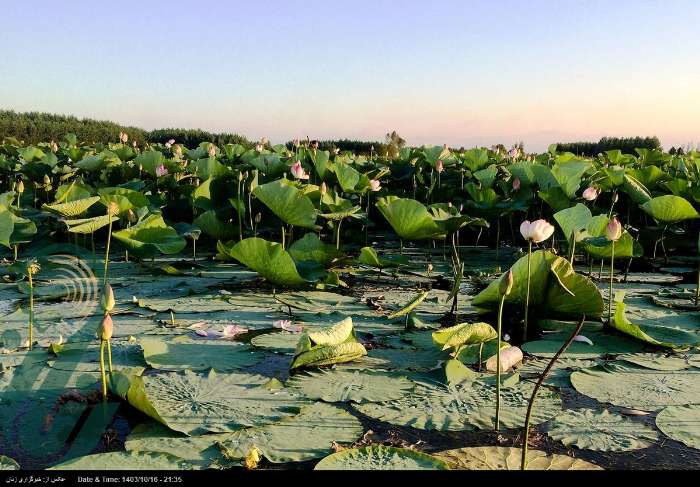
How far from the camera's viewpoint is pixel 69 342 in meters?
2.18

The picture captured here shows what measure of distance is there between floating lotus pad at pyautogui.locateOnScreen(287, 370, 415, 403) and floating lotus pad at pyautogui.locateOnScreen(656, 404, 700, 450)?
2.11 feet

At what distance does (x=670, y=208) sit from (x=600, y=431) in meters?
2.29

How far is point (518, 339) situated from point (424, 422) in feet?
2.83

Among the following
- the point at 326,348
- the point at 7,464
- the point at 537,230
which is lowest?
the point at 7,464

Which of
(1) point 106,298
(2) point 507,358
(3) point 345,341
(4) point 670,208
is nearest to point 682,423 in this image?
(2) point 507,358

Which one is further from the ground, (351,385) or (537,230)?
(537,230)

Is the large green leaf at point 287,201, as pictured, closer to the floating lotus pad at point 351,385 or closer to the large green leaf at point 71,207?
the large green leaf at point 71,207

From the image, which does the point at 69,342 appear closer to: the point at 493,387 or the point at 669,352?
the point at 493,387

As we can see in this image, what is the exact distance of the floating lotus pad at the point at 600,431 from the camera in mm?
1528

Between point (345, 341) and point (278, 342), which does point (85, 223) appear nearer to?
point (278, 342)

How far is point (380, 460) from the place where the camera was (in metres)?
1.39

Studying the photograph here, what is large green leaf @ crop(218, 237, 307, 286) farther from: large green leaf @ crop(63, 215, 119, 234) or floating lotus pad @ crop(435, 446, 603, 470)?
floating lotus pad @ crop(435, 446, 603, 470)

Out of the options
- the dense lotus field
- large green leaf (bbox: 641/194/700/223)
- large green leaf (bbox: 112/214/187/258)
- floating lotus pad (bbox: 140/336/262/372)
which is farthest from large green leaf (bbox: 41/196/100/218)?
large green leaf (bbox: 641/194/700/223)
